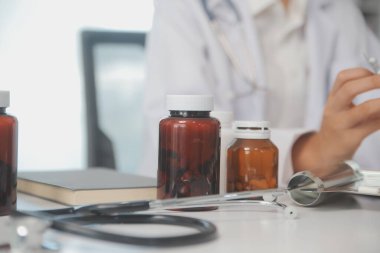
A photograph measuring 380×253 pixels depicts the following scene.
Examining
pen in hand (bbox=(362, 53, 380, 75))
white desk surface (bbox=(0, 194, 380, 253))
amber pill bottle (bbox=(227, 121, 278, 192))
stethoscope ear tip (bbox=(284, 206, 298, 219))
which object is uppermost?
pen in hand (bbox=(362, 53, 380, 75))

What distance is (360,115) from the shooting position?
763 mm

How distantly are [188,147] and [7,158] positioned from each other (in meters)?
0.15

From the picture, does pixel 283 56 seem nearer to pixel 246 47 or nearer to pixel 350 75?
pixel 246 47

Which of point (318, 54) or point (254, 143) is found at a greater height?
point (318, 54)

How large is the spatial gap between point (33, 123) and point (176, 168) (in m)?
1.26

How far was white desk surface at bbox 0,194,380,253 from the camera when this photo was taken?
39 centimetres

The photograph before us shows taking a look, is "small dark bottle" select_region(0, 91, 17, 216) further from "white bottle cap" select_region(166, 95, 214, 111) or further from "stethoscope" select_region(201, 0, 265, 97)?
"stethoscope" select_region(201, 0, 265, 97)

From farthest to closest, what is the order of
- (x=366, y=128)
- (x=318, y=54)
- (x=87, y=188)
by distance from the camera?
(x=318, y=54)
(x=366, y=128)
(x=87, y=188)

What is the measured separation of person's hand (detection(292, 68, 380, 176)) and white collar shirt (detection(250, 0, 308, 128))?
38 centimetres

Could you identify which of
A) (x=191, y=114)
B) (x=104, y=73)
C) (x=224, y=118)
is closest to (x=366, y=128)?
(x=224, y=118)

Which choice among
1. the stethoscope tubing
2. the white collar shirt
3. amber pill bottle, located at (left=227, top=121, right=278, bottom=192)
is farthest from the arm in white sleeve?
the stethoscope tubing

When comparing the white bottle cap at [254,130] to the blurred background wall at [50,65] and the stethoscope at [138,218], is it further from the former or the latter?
the blurred background wall at [50,65]

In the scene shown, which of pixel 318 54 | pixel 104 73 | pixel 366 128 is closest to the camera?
pixel 366 128

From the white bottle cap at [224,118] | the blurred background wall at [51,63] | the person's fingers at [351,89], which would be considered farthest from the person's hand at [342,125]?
the blurred background wall at [51,63]
